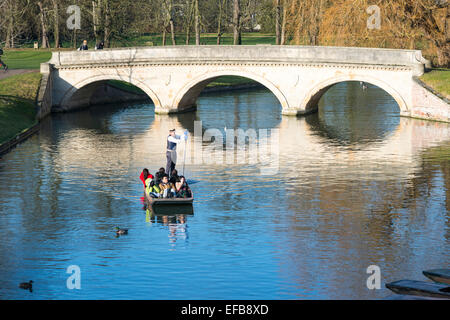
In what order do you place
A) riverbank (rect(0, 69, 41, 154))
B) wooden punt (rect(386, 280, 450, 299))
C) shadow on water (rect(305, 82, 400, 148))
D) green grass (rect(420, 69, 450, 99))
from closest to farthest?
wooden punt (rect(386, 280, 450, 299)), riverbank (rect(0, 69, 41, 154)), shadow on water (rect(305, 82, 400, 148)), green grass (rect(420, 69, 450, 99))

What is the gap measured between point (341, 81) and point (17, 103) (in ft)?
71.0

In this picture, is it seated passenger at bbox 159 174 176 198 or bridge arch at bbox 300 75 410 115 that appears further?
bridge arch at bbox 300 75 410 115

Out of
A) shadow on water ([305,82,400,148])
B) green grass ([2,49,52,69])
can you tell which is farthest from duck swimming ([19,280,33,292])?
green grass ([2,49,52,69])

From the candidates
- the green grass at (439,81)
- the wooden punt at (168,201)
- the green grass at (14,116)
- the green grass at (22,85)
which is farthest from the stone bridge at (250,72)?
the wooden punt at (168,201)

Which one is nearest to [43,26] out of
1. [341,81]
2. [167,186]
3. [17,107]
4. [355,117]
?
[17,107]

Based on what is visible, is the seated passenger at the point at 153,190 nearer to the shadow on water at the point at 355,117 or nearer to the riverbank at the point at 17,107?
the riverbank at the point at 17,107

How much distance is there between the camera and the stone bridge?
48.4 metres

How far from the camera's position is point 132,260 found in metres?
21.9

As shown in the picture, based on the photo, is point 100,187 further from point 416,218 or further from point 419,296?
point 419,296

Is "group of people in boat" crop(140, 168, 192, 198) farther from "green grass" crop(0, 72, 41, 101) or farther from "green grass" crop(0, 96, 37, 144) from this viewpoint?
"green grass" crop(0, 72, 41, 101)

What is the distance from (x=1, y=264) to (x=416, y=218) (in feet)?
45.2

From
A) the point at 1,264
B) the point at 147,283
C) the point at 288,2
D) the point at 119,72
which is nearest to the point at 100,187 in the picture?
the point at 1,264

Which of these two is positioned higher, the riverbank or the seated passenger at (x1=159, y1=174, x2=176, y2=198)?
the riverbank

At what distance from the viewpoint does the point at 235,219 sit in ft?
86.2
